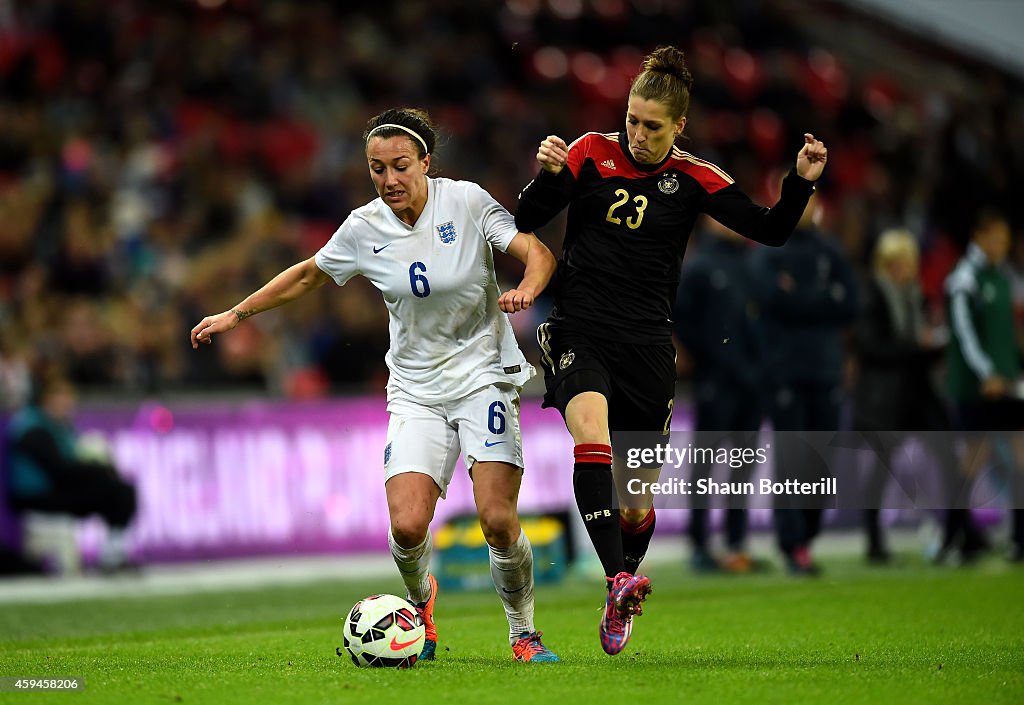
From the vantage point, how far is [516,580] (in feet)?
21.8

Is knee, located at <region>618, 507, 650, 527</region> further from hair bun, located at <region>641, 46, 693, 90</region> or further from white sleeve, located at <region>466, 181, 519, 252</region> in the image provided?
hair bun, located at <region>641, 46, 693, 90</region>

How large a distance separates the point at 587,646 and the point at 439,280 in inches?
A: 76.8

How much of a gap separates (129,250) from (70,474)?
11.9 ft

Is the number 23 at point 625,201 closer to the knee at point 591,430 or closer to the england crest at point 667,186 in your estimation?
the england crest at point 667,186

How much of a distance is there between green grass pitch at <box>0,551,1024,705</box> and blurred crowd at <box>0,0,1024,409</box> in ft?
8.15

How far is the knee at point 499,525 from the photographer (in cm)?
646

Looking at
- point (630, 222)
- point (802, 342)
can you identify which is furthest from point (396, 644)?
point (802, 342)

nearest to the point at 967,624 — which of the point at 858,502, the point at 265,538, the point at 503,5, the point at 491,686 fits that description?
the point at 491,686

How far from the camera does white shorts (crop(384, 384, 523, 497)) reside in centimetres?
656

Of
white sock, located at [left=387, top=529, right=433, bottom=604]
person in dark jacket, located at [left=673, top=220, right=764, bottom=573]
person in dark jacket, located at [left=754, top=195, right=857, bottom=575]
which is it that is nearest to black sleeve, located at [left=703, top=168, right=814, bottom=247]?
white sock, located at [left=387, top=529, right=433, bottom=604]

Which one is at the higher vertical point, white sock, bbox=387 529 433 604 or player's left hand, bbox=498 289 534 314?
player's left hand, bbox=498 289 534 314

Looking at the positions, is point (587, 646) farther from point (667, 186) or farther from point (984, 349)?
point (984, 349)

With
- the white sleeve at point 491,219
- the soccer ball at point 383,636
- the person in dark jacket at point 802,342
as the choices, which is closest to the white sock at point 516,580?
the soccer ball at point 383,636

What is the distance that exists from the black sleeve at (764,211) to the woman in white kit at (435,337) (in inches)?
34.9
